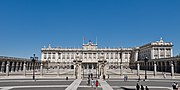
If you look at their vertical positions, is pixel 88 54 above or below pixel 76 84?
above

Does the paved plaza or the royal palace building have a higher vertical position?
the royal palace building

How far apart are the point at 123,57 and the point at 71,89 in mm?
129628

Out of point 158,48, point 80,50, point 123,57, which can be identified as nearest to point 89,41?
point 80,50

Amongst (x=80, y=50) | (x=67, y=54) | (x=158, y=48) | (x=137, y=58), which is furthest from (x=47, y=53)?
(x=158, y=48)

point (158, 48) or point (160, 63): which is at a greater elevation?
point (158, 48)

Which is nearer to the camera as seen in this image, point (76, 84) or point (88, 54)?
point (76, 84)

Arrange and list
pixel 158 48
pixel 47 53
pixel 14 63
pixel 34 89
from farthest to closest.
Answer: pixel 47 53
pixel 158 48
pixel 14 63
pixel 34 89

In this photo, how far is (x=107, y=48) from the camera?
155000 mm

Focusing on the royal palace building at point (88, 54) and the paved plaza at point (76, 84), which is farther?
the royal palace building at point (88, 54)

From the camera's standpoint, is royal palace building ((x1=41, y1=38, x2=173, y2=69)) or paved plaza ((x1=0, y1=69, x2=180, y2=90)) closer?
paved plaza ((x1=0, y1=69, x2=180, y2=90))

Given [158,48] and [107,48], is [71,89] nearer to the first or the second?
[158,48]

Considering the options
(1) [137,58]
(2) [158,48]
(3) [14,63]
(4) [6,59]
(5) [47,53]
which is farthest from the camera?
(5) [47,53]

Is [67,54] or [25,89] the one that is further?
[67,54]

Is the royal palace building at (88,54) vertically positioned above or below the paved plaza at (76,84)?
above
